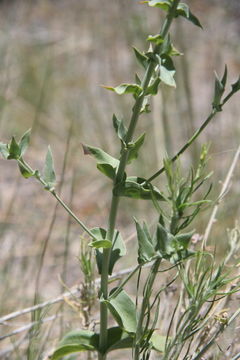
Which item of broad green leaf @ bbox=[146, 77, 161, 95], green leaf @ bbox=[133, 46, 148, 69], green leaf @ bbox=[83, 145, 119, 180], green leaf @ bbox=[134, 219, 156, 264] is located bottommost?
green leaf @ bbox=[134, 219, 156, 264]

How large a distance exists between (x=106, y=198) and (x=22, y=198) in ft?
1.33

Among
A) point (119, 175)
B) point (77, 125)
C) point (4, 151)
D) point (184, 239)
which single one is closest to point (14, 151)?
point (4, 151)

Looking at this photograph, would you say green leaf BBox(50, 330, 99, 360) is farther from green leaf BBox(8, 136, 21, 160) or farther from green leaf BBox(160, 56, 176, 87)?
green leaf BBox(160, 56, 176, 87)

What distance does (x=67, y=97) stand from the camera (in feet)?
10.4

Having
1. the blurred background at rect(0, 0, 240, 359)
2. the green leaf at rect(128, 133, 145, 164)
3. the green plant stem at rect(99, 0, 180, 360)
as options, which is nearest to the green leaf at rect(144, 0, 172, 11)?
the green plant stem at rect(99, 0, 180, 360)

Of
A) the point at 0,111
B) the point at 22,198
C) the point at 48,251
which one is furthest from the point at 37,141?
the point at 48,251

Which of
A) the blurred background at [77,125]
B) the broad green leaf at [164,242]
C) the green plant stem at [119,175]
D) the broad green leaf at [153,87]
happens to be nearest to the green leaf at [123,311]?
the green plant stem at [119,175]

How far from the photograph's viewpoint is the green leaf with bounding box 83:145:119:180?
71cm

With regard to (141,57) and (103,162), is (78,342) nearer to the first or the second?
(103,162)

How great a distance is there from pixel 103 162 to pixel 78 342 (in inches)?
9.9

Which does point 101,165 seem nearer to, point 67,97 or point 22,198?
point 22,198

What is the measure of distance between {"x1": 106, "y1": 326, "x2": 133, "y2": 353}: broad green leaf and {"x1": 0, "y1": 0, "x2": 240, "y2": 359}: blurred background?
0.33 metres

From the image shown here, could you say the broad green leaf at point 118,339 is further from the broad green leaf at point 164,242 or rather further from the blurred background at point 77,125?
the blurred background at point 77,125

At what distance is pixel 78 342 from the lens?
78 cm
